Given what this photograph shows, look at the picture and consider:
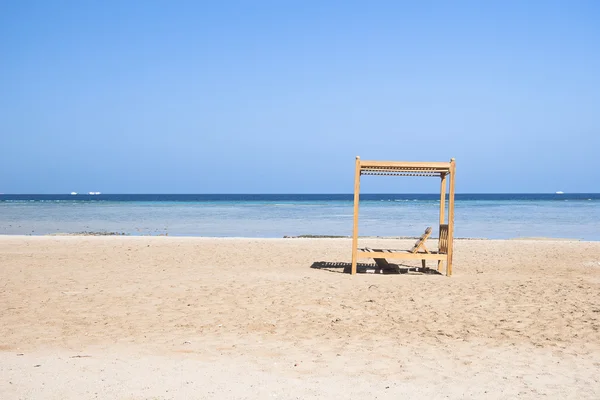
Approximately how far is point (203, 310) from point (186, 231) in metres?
16.7

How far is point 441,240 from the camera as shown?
10.4 metres

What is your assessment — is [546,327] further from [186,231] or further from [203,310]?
[186,231]

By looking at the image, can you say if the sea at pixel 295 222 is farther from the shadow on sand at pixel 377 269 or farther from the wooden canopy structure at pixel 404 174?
the wooden canopy structure at pixel 404 174

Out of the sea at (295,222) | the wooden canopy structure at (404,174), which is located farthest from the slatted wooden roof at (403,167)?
the sea at (295,222)

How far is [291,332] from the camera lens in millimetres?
5836

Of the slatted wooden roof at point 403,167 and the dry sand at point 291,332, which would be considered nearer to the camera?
the dry sand at point 291,332

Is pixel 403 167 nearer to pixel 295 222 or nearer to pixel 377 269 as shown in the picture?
pixel 377 269

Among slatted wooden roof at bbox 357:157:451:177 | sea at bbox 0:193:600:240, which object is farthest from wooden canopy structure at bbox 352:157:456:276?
sea at bbox 0:193:600:240

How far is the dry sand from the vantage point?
423 centimetres

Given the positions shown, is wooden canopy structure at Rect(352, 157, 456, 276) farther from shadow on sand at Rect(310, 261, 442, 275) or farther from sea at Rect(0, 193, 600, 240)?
sea at Rect(0, 193, 600, 240)

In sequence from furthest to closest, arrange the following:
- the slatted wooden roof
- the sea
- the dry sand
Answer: the sea
the slatted wooden roof
the dry sand

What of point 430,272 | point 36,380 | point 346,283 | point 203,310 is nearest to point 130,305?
point 203,310

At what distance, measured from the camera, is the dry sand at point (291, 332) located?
13.9ft

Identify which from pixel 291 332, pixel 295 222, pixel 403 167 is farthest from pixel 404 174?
pixel 295 222
